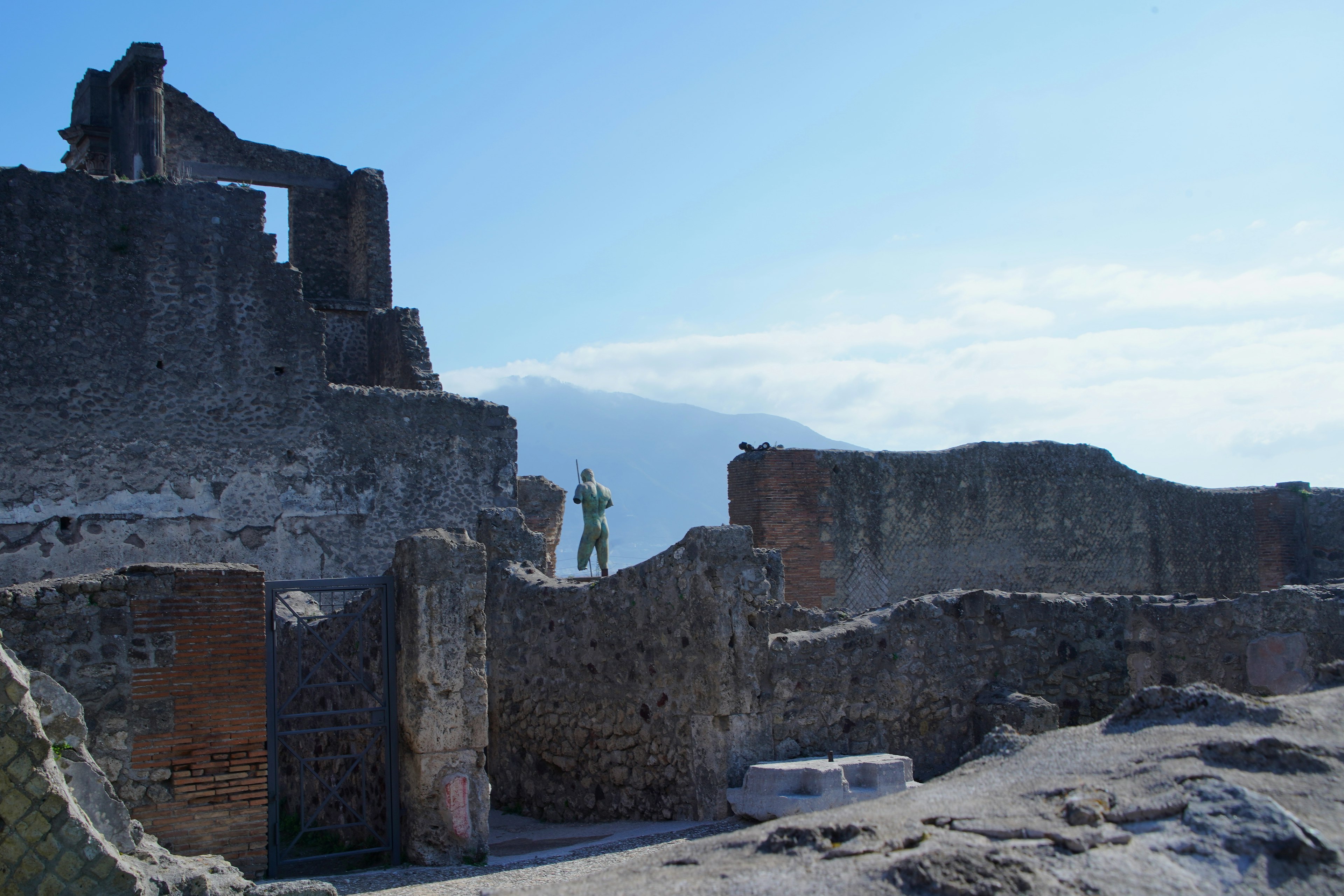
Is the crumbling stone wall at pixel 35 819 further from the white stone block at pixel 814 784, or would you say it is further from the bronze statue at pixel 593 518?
the bronze statue at pixel 593 518

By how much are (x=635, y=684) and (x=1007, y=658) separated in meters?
2.87

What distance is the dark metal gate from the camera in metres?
6.91

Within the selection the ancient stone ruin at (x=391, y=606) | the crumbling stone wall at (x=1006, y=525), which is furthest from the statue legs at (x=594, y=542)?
the crumbling stone wall at (x=1006, y=525)

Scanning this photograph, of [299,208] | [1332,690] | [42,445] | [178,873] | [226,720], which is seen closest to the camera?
[178,873]

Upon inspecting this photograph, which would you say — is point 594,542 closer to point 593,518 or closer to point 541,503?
point 593,518

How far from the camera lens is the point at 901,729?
814cm

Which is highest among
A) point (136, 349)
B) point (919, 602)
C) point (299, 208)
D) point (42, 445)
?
point (299, 208)

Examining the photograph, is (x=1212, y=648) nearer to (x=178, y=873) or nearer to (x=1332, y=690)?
(x=1332, y=690)

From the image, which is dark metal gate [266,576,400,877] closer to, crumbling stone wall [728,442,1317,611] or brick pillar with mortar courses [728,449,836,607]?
crumbling stone wall [728,442,1317,611]

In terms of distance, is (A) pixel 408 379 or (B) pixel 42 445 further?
(A) pixel 408 379

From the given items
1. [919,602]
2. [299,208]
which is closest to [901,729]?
[919,602]

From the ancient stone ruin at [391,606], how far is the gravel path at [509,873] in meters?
0.29

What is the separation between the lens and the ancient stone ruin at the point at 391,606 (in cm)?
500

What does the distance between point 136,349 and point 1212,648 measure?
10.7m
